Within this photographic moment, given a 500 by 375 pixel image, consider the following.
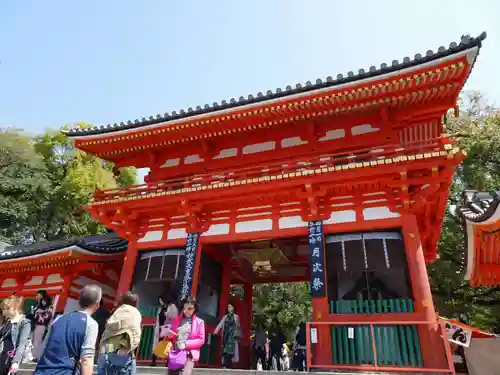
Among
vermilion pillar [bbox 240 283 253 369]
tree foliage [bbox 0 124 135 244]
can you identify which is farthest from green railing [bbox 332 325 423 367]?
tree foliage [bbox 0 124 135 244]

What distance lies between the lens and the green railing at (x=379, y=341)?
7332 mm

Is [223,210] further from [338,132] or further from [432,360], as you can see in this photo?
[432,360]

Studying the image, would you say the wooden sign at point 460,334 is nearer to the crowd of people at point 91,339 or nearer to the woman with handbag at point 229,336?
the woman with handbag at point 229,336

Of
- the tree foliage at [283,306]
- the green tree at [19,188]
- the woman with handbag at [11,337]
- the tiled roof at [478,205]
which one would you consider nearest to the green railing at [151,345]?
the woman with handbag at [11,337]

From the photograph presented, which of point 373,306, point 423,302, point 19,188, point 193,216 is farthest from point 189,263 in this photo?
point 19,188

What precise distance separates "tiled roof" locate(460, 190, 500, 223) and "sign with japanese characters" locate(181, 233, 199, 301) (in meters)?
6.57

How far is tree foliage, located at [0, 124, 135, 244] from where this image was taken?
24422 millimetres

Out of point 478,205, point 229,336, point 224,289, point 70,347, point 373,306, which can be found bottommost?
point 70,347

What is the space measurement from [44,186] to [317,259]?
2272 cm

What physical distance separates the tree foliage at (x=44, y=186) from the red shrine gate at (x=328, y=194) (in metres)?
15.5

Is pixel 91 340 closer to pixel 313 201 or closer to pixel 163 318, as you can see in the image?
pixel 163 318

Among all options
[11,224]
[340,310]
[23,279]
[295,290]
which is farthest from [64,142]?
[340,310]

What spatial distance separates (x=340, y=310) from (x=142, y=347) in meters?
5.15

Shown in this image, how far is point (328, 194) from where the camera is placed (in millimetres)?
9492
